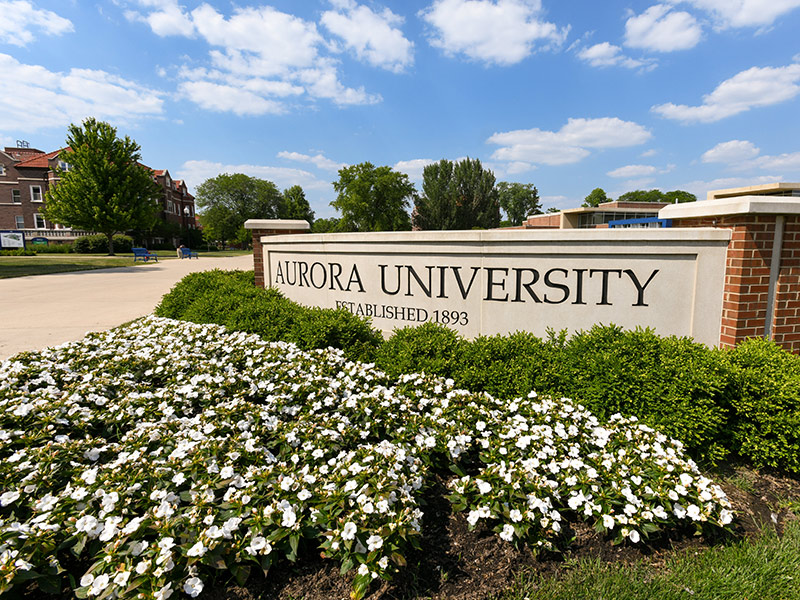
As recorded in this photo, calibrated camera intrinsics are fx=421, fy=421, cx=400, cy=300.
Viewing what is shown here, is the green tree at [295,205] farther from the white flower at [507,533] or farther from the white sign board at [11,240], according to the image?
the white flower at [507,533]

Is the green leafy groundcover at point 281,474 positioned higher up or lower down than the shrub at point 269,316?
lower down

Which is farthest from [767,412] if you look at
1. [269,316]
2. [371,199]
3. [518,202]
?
[518,202]

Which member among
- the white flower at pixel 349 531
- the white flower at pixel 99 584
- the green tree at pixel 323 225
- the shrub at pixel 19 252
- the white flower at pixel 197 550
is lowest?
the white flower at pixel 99 584

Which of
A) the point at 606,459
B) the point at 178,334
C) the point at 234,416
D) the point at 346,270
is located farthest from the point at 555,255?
the point at 178,334

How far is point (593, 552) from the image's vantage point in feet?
7.75

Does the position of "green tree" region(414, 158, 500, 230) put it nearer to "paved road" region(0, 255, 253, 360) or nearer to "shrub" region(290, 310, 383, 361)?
"paved road" region(0, 255, 253, 360)

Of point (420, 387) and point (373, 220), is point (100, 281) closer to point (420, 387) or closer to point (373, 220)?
point (420, 387)

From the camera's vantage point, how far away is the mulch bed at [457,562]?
81.7 inches

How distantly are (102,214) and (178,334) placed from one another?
109 feet

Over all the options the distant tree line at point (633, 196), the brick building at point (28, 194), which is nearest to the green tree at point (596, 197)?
the distant tree line at point (633, 196)

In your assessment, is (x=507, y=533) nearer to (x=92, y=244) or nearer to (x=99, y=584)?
(x=99, y=584)

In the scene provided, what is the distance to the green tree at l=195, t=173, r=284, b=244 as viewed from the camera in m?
67.3

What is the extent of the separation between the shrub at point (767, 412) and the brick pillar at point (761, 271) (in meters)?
0.73

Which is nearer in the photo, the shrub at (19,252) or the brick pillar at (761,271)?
the brick pillar at (761,271)
